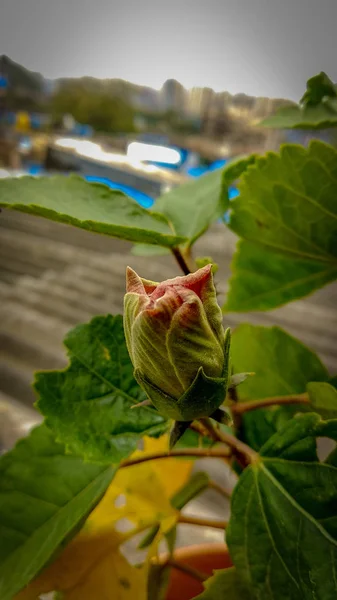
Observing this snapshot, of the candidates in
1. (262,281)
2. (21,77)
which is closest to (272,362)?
(262,281)

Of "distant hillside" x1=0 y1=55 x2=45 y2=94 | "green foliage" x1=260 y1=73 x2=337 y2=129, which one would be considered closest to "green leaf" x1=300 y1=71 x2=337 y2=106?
"green foliage" x1=260 y1=73 x2=337 y2=129

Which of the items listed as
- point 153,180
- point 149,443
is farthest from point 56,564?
point 153,180

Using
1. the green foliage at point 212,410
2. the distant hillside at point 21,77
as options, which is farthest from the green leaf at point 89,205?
the distant hillside at point 21,77

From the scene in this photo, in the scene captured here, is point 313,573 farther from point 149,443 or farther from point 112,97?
point 112,97

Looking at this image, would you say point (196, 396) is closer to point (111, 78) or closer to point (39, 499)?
point (39, 499)

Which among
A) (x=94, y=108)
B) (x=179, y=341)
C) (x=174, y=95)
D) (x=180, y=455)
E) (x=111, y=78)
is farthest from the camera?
(x=94, y=108)

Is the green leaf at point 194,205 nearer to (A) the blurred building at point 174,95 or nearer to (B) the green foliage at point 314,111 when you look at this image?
(B) the green foliage at point 314,111
